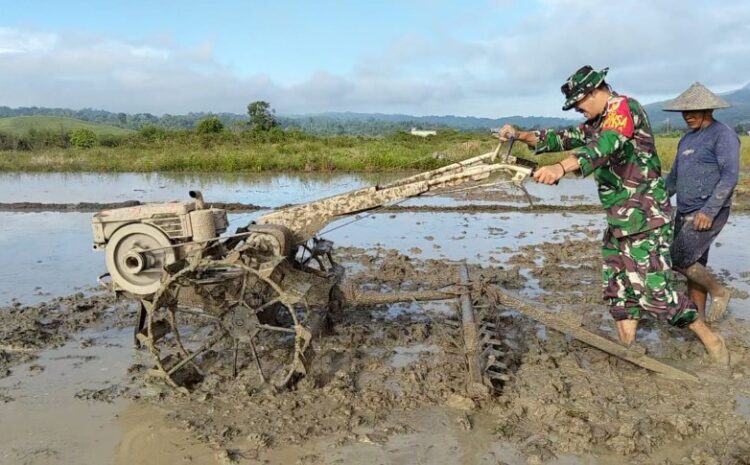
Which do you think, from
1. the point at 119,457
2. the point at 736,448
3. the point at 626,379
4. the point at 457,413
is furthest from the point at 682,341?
the point at 119,457

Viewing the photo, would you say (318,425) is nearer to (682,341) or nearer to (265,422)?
(265,422)

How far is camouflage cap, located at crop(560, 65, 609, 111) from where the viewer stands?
3.88 m

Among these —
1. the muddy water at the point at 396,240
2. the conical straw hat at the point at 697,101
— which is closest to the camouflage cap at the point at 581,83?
the conical straw hat at the point at 697,101

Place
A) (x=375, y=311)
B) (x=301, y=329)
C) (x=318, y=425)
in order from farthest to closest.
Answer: (x=375, y=311) < (x=301, y=329) < (x=318, y=425)

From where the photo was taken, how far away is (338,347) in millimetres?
4863

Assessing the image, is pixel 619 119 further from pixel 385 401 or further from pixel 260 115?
pixel 260 115

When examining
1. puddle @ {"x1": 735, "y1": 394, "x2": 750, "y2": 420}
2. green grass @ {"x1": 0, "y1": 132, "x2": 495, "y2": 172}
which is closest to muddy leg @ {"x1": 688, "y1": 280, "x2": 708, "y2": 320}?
puddle @ {"x1": 735, "y1": 394, "x2": 750, "y2": 420}

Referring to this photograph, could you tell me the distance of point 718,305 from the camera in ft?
16.9

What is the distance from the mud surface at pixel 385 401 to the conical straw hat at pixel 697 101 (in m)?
1.89

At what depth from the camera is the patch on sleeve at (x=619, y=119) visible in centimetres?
370

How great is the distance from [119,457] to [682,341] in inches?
169

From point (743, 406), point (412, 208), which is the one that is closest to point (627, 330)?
point (743, 406)

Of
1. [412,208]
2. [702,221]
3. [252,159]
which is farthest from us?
[252,159]

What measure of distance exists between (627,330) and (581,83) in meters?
1.79
